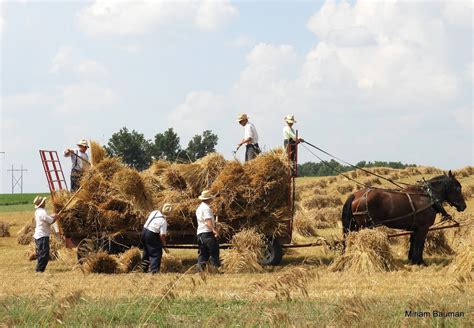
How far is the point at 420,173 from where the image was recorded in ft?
119

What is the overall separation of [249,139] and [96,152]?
3233 millimetres

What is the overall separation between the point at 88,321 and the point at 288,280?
2.61m

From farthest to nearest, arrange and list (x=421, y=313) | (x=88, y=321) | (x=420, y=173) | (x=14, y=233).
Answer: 1. (x=420, y=173)
2. (x=14, y=233)
3. (x=88, y=321)
4. (x=421, y=313)

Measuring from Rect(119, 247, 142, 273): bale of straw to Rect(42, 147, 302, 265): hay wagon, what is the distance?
45 cm

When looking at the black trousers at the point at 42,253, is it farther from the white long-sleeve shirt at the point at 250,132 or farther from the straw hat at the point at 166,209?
the white long-sleeve shirt at the point at 250,132

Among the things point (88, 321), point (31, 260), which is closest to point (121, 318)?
point (88, 321)

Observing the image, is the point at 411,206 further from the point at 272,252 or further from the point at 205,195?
the point at 205,195

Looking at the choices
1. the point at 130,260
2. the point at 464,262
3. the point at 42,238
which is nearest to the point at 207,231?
the point at 130,260

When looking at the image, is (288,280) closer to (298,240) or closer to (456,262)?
(456,262)

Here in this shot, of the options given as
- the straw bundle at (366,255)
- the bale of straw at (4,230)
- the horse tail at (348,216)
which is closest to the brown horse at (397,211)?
the horse tail at (348,216)

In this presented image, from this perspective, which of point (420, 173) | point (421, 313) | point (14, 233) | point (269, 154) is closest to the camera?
point (421, 313)

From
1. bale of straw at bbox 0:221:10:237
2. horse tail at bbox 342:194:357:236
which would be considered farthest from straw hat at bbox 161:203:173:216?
bale of straw at bbox 0:221:10:237

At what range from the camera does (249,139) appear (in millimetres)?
15406

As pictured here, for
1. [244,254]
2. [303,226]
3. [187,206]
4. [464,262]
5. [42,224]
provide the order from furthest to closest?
[303,226] → [42,224] → [187,206] → [244,254] → [464,262]
